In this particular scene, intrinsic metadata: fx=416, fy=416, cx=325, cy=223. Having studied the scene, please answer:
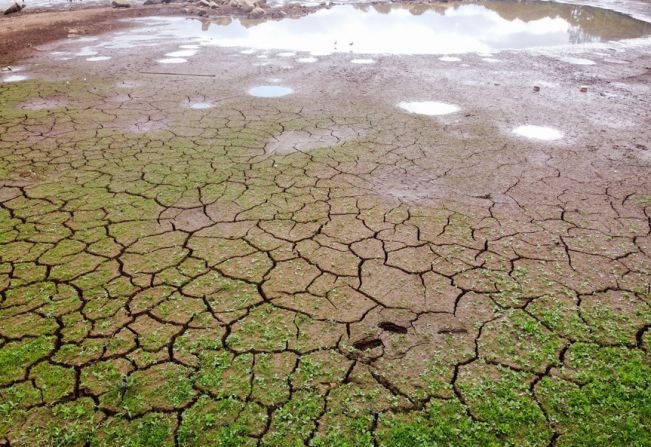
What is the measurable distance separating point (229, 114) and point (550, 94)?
5.72 m

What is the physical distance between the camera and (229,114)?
653cm

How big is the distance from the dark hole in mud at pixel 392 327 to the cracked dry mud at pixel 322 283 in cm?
2

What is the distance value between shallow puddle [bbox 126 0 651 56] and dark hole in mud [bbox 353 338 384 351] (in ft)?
31.4

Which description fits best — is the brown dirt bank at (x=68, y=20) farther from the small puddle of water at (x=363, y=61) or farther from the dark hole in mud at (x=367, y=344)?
the dark hole in mud at (x=367, y=344)

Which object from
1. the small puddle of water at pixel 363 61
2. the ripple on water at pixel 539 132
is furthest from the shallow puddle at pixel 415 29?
the ripple on water at pixel 539 132

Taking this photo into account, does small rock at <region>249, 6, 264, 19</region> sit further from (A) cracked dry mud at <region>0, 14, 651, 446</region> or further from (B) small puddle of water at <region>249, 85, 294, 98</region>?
(A) cracked dry mud at <region>0, 14, 651, 446</region>

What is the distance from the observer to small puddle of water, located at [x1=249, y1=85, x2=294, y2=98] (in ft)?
24.5

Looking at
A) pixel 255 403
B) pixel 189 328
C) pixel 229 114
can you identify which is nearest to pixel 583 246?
pixel 255 403

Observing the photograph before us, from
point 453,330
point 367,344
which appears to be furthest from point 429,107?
point 367,344

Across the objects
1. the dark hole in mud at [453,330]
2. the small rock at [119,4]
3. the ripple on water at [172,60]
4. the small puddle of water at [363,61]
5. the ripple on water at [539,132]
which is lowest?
the dark hole in mud at [453,330]

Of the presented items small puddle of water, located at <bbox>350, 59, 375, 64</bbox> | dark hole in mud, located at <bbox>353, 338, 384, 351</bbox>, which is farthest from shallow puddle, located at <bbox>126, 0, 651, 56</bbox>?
dark hole in mud, located at <bbox>353, 338, 384, 351</bbox>

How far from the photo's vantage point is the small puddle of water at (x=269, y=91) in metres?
7.48

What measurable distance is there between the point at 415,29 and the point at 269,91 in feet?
29.9

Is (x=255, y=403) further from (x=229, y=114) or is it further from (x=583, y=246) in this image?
(x=229, y=114)
